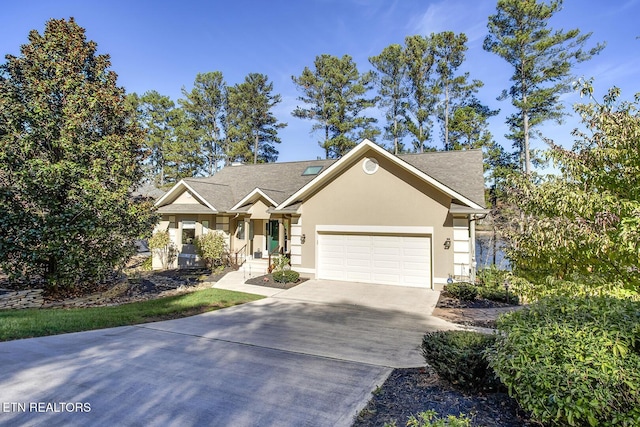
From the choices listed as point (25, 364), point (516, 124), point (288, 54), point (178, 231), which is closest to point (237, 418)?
point (25, 364)

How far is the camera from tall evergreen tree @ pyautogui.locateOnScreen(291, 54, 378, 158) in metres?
33.2

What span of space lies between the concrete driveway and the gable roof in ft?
20.9

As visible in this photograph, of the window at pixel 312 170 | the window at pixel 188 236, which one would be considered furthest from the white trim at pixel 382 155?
the window at pixel 188 236

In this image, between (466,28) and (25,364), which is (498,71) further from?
(25,364)

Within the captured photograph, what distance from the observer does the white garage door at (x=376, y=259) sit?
13.0 meters

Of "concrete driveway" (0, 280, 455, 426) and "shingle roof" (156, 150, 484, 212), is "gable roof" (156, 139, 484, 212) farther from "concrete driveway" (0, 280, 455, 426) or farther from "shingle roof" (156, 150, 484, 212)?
"concrete driveway" (0, 280, 455, 426)

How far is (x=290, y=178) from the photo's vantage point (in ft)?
67.5

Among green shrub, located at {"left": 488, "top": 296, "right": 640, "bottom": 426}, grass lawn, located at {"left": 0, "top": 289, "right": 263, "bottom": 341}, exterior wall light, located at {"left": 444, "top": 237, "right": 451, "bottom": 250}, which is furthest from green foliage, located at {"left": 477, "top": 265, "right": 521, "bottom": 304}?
grass lawn, located at {"left": 0, "top": 289, "right": 263, "bottom": 341}

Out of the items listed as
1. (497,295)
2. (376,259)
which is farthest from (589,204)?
(376,259)

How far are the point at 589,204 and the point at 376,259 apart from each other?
9.67m

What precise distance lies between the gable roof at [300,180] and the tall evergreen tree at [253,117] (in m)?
15.1

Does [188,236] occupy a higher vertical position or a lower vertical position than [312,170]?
lower

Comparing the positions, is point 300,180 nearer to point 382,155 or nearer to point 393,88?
point 382,155

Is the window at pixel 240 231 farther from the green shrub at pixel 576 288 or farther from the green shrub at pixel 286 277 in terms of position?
the green shrub at pixel 576 288
